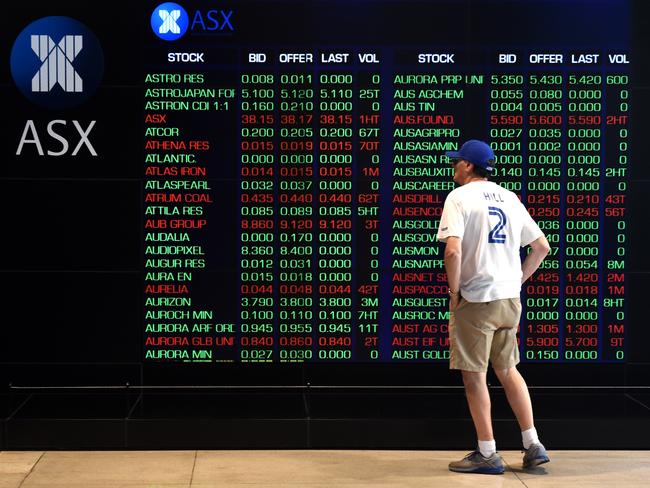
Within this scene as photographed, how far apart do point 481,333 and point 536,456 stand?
2.12 feet

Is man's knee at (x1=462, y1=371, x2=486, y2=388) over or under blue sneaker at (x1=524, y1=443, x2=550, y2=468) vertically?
over

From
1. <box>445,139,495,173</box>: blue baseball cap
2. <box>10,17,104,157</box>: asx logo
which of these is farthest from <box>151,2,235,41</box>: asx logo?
<box>445,139,495,173</box>: blue baseball cap

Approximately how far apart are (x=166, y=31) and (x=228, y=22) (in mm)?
361

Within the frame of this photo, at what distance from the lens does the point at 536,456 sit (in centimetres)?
523

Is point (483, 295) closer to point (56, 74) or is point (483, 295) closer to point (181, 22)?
point (181, 22)

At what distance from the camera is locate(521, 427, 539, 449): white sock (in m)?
5.25

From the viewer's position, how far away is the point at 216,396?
20.9 ft

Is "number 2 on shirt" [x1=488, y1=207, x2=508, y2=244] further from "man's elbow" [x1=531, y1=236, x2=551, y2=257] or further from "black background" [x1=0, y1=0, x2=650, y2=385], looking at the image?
"black background" [x1=0, y1=0, x2=650, y2=385]

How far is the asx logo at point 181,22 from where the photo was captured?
20.8ft

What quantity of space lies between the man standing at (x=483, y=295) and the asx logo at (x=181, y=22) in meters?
1.84

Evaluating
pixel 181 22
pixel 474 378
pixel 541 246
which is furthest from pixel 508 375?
pixel 181 22

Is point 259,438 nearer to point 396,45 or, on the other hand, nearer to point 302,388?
point 302,388

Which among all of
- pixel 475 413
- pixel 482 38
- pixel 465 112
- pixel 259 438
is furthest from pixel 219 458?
pixel 482 38

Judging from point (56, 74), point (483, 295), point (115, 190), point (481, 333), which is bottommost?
point (481, 333)
